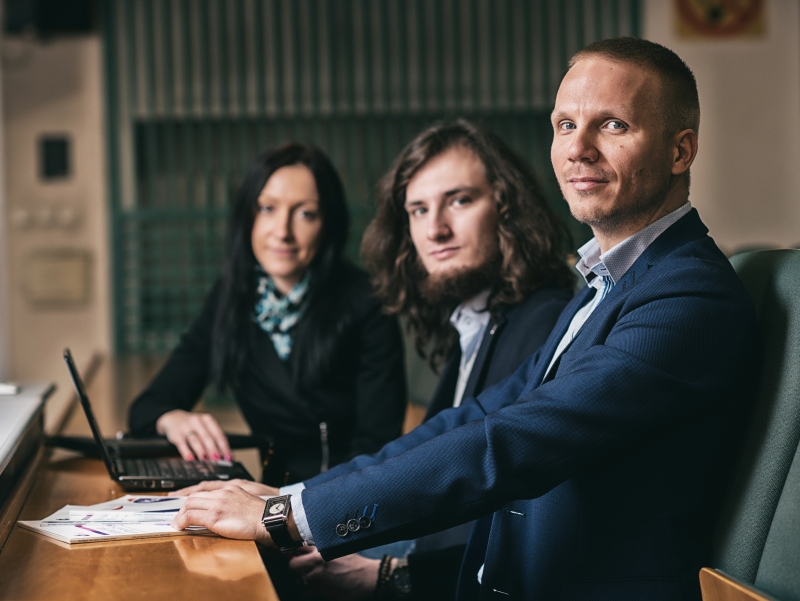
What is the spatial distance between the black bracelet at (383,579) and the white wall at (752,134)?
4422mm

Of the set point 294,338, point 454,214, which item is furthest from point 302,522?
point 294,338

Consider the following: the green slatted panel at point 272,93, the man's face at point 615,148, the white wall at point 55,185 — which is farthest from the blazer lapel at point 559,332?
the white wall at point 55,185

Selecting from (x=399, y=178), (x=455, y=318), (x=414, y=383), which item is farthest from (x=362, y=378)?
(x=414, y=383)

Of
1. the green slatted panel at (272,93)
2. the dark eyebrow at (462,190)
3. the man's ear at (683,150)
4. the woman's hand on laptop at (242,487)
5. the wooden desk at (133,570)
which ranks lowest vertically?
the woman's hand on laptop at (242,487)

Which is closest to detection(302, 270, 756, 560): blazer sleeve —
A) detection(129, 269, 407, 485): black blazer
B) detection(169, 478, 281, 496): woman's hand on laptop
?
detection(169, 478, 281, 496): woman's hand on laptop

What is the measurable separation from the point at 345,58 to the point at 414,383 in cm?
292

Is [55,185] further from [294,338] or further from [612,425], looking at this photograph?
[612,425]

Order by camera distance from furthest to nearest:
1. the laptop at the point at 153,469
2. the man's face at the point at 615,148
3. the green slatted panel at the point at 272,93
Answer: the green slatted panel at the point at 272,93 → the laptop at the point at 153,469 → the man's face at the point at 615,148

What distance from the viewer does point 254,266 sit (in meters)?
2.47

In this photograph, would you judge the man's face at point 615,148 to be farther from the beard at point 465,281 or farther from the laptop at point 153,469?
the laptop at point 153,469

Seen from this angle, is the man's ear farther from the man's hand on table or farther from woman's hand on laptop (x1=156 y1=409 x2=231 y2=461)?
woman's hand on laptop (x1=156 y1=409 x2=231 y2=461)

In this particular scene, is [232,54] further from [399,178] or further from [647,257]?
[647,257]

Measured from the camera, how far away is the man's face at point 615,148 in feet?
4.31

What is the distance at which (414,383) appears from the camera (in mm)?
3014
